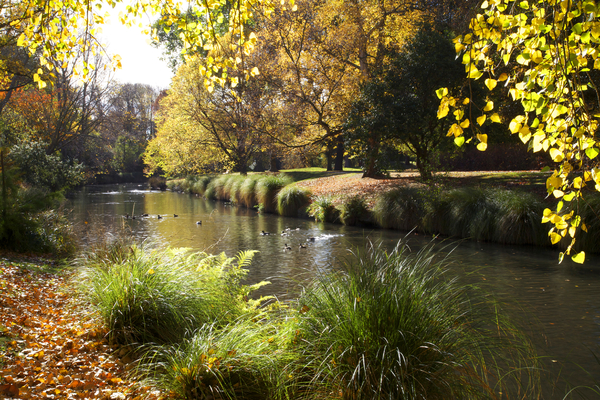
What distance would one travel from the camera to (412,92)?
47.8ft

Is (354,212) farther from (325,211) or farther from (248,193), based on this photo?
(248,193)

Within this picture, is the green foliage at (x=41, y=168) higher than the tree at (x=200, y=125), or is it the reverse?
the tree at (x=200, y=125)

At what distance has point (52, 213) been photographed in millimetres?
9531

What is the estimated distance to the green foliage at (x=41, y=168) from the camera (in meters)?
14.1

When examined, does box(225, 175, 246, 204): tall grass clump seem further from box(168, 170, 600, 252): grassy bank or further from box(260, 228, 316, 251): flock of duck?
box(260, 228, 316, 251): flock of duck

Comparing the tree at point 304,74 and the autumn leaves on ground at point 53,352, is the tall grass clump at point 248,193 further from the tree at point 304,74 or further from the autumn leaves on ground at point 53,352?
the autumn leaves on ground at point 53,352

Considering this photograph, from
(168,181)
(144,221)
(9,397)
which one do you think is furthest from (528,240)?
(168,181)

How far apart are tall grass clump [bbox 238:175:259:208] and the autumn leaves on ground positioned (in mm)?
15191

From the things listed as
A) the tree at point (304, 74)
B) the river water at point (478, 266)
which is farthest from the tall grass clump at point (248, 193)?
the tree at point (304, 74)

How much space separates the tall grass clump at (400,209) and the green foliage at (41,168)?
10.6 metres

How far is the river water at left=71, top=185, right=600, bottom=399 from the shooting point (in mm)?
4727

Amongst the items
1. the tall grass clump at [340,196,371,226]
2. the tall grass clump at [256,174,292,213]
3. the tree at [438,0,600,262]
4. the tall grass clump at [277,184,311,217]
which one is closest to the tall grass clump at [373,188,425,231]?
the tall grass clump at [340,196,371,226]

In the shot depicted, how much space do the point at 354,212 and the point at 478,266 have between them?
633 centimetres

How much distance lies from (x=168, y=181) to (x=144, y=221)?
2085 centimetres
